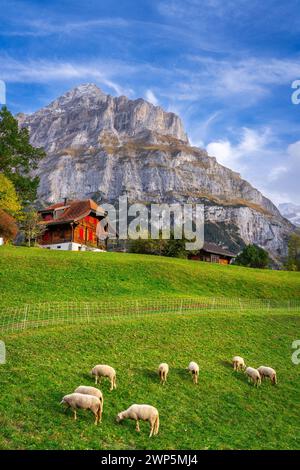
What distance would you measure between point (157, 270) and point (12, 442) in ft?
136

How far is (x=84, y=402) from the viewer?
734 inches

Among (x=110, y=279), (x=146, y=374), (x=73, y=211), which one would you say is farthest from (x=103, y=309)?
(x=73, y=211)

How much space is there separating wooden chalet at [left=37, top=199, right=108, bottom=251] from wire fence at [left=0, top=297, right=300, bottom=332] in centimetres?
3703

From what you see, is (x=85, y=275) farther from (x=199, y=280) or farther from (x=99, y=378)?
(x=99, y=378)

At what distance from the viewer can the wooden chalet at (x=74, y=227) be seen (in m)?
79.0

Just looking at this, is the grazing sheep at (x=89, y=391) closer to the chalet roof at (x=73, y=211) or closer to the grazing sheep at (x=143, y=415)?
the grazing sheep at (x=143, y=415)

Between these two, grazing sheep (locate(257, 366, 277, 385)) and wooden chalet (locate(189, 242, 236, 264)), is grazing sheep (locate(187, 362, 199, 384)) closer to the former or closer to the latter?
grazing sheep (locate(257, 366, 277, 385))

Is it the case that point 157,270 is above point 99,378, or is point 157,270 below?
above

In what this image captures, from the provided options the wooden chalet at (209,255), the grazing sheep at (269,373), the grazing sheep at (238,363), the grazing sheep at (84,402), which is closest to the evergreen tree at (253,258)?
the wooden chalet at (209,255)

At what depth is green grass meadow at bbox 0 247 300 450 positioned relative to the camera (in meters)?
18.0

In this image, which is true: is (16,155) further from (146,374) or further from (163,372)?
(163,372)

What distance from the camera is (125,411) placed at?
18.7 meters

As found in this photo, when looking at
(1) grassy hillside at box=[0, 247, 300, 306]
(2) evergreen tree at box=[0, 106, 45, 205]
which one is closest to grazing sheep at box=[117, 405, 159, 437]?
(1) grassy hillside at box=[0, 247, 300, 306]
